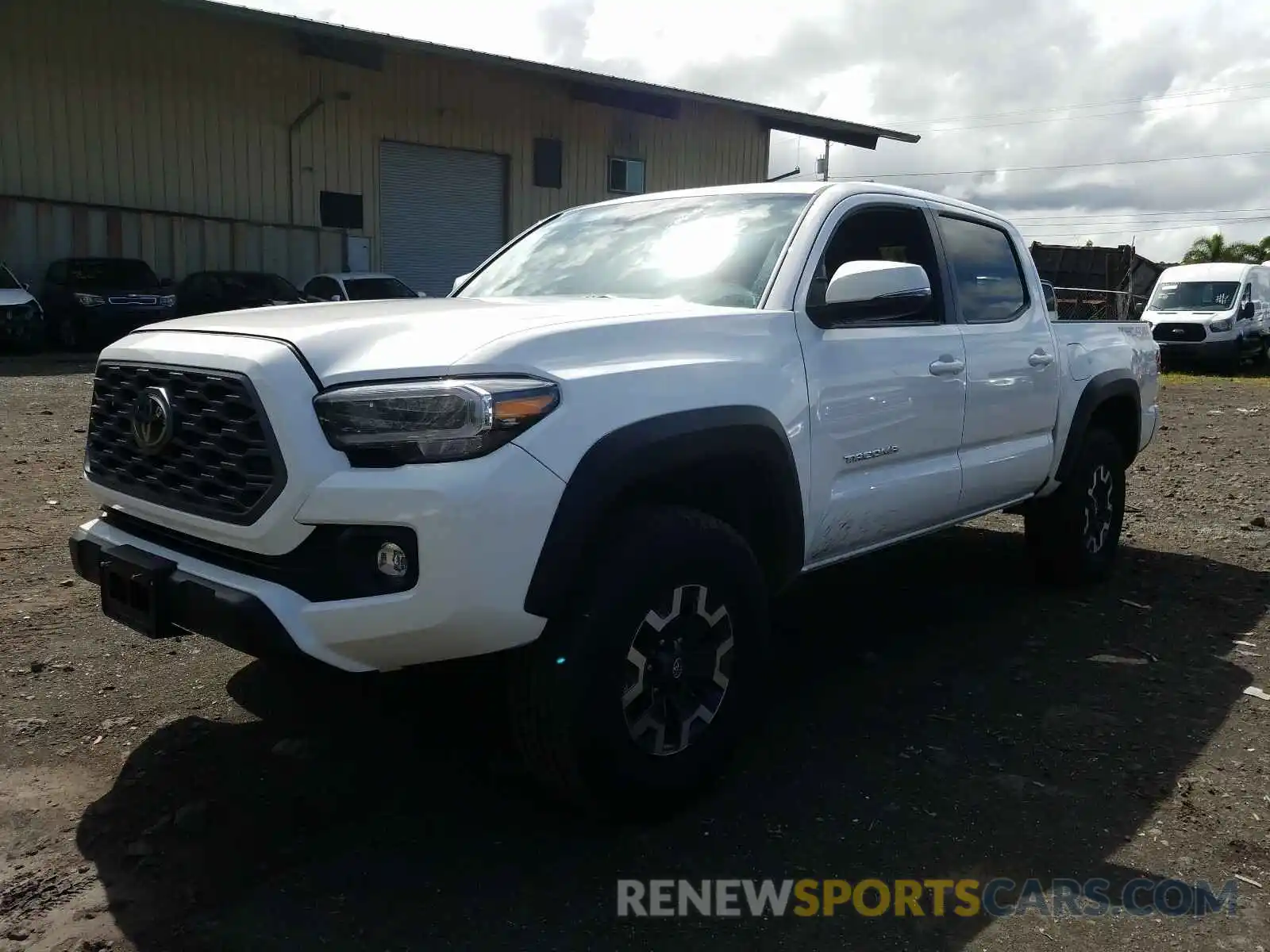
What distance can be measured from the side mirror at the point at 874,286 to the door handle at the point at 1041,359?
140 centimetres

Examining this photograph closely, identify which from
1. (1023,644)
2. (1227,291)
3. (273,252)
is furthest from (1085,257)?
(1023,644)

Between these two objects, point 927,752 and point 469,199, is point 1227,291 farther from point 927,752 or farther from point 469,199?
point 927,752

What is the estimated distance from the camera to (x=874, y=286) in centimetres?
354

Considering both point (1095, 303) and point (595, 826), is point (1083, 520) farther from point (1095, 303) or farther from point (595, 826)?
point (1095, 303)

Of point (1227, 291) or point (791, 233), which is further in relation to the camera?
point (1227, 291)

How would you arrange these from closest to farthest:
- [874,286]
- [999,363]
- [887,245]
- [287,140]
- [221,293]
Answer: [874,286]
[887,245]
[999,363]
[221,293]
[287,140]

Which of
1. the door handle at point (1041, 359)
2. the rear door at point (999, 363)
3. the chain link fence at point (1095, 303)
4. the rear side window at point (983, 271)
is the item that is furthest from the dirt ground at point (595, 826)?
the chain link fence at point (1095, 303)

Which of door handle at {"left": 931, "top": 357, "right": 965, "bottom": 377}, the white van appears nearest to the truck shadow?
door handle at {"left": 931, "top": 357, "right": 965, "bottom": 377}

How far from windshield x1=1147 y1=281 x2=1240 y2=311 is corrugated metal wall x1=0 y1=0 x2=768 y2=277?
1254cm

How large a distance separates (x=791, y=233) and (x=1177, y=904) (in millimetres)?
2326

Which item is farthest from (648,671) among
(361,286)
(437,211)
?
(437,211)

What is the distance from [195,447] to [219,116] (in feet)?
64.8

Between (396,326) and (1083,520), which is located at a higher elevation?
(396,326)

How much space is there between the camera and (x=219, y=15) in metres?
18.8
